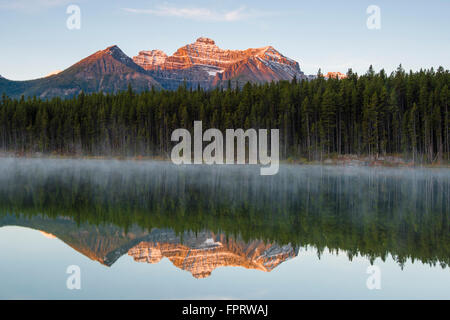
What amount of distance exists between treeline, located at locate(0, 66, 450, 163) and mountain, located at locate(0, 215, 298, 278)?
6235 cm

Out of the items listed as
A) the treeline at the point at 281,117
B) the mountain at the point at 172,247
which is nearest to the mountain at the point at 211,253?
the mountain at the point at 172,247

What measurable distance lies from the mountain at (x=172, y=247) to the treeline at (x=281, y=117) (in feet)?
205

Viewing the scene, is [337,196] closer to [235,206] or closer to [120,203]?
[235,206]

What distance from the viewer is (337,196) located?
26141 millimetres

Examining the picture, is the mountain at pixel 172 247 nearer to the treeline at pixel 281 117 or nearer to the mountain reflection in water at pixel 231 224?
the mountain reflection in water at pixel 231 224

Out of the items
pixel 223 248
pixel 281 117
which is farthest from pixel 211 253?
pixel 281 117

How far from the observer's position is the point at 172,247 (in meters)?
13.8

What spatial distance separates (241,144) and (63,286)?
76.3 meters

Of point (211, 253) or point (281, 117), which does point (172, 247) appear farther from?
point (281, 117)

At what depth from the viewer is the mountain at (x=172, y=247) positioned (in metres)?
12.1

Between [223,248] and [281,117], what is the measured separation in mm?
71174

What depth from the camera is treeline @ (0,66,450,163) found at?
236 feet

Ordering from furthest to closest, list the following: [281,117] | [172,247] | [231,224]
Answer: [281,117]
[231,224]
[172,247]
